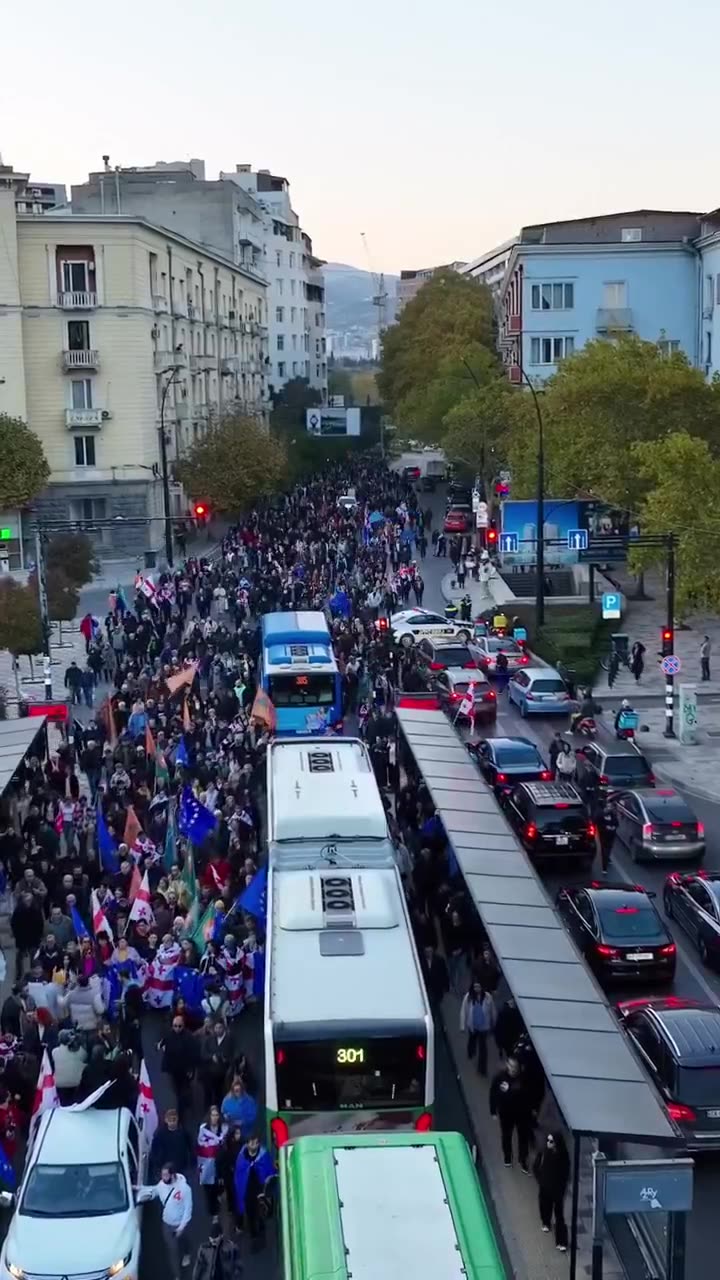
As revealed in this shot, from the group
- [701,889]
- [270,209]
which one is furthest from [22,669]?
[270,209]

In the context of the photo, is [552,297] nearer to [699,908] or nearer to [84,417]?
[84,417]

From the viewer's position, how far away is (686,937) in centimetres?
2092

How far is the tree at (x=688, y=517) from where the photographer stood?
1444 inches

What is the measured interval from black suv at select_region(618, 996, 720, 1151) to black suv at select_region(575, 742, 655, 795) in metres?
12.2

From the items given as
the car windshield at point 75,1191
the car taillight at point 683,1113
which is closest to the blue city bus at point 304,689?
the car taillight at point 683,1113

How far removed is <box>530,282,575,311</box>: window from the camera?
74.8m

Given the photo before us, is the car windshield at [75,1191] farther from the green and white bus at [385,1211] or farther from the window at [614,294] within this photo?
the window at [614,294]

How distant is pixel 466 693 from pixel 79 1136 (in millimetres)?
23260

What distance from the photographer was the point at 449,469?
100 metres

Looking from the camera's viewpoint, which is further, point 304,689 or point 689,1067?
point 304,689

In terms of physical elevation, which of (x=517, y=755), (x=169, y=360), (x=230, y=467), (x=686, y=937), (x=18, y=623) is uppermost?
(x=169, y=360)

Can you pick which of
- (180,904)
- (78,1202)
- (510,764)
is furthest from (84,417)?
(78,1202)

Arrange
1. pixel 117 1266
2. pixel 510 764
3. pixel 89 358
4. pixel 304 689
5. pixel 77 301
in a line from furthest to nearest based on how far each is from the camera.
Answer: pixel 89 358 < pixel 77 301 < pixel 304 689 < pixel 510 764 < pixel 117 1266

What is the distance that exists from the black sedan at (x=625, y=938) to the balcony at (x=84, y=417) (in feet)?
154
